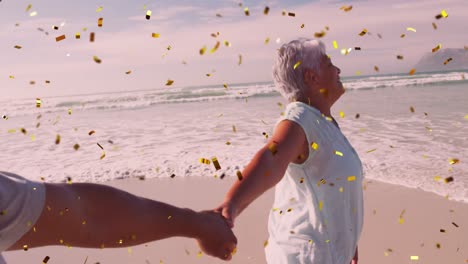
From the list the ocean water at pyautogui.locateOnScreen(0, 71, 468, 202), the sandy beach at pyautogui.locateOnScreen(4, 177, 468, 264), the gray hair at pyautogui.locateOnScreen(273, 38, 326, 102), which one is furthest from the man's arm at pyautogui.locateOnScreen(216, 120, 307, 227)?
the ocean water at pyautogui.locateOnScreen(0, 71, 468, 202)

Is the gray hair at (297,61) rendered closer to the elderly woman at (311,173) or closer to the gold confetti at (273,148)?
the elderly woman at (311,173)

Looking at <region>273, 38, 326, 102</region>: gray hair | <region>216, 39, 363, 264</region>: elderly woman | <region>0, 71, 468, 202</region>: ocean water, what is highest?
<region>273, 38, 326, 102</region>: gray hair

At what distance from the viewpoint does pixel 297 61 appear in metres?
2.34

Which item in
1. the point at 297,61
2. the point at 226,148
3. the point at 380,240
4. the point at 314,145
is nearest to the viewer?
the point at 314,145

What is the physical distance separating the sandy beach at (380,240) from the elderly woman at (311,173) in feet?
7.58

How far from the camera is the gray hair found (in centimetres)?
234

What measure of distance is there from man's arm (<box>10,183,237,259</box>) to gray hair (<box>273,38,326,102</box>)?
4.42ft

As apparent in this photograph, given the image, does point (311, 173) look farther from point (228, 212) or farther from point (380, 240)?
point (380, 240)

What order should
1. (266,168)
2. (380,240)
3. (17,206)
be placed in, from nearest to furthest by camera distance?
(17,206) < (266,168) < (380,240)

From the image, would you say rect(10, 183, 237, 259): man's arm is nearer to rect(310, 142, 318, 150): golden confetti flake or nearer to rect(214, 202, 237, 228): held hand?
rect(214, 202, 237, 228): held hand

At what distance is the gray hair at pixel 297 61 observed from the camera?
234 cm

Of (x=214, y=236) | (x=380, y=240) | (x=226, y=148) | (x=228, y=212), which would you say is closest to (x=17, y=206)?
(x=214, y=236)

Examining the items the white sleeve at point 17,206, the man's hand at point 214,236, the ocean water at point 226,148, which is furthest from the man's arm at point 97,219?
the ocean water at point 226,148

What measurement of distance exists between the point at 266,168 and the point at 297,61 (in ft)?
2.45
